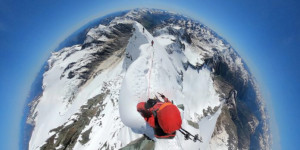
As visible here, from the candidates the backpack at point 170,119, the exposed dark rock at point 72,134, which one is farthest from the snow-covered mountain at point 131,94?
the backpack at point 170,119

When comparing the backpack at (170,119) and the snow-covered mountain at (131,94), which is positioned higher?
the backpack at (170,119)

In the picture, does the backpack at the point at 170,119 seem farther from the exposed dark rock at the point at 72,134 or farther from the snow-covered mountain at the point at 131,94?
the exposed dark rock at the point at 72,134

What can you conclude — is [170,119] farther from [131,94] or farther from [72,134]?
[72,134]

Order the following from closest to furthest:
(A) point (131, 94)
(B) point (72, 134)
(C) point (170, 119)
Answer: (C) point (170, 119) → (A) point (131, 94) → (B) point (72, 134)

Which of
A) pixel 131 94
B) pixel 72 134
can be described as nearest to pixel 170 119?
pixel 131 94

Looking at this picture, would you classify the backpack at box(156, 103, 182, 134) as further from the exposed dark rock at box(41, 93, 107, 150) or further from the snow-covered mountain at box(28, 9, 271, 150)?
the exposed dark rock at box(41, 93, 107, 150)

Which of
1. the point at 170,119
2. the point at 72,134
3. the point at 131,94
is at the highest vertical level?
the point at 170,119

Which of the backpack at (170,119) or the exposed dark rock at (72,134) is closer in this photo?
the backpack at (170,119)

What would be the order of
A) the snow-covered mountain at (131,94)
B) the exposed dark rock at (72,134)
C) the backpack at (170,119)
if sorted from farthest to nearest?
1. the exposed dark rock at (72,134)
2. the snow-covered mountain at (131,94)
3. the backpack at (170,119)

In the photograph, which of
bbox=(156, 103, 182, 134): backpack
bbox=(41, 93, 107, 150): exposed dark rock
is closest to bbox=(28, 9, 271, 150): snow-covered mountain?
bbox=(41, 93, 107, 150): exposed dark rock
